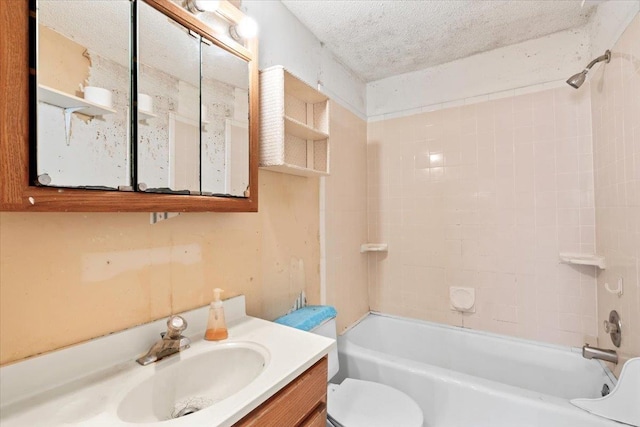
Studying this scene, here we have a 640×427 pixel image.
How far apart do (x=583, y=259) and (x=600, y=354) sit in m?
0.49

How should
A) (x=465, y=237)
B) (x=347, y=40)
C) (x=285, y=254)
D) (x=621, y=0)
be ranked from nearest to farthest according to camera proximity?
(x=621, y=0) < (x=285, y=254) < (x=347, y=40) < (x=465, y=237)

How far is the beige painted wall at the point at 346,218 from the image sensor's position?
6.51 ft

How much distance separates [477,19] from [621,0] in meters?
0.60

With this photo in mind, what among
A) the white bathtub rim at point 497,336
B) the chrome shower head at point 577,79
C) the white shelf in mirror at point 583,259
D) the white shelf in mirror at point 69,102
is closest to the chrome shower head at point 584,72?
the chrome shower head at point 577,79

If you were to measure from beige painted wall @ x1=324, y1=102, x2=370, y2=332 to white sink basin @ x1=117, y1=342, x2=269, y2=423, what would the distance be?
38.3 inches

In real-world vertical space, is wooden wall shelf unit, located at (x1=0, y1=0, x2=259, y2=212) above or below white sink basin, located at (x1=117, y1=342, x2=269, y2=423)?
above

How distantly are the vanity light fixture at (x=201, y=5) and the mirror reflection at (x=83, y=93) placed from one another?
24 centimetres

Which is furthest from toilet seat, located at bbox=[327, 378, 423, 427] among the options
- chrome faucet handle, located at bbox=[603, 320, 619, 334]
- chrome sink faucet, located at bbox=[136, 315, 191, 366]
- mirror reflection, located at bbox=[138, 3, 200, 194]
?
mirror reflection, located at bbox=[138, 3, 200, 194]

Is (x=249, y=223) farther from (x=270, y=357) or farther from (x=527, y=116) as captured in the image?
(x=527, y=116)

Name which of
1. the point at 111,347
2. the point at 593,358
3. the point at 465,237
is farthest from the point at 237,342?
the point at 593,358

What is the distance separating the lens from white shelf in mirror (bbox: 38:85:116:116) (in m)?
0.68

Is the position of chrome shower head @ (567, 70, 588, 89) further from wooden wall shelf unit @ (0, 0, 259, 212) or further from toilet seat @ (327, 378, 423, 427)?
wooden wall shelf unit @ (0, 0, 259, 212)

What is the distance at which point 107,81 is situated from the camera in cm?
82

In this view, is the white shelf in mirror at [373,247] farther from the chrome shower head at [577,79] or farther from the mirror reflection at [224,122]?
the chrome shower head at [577,79]
